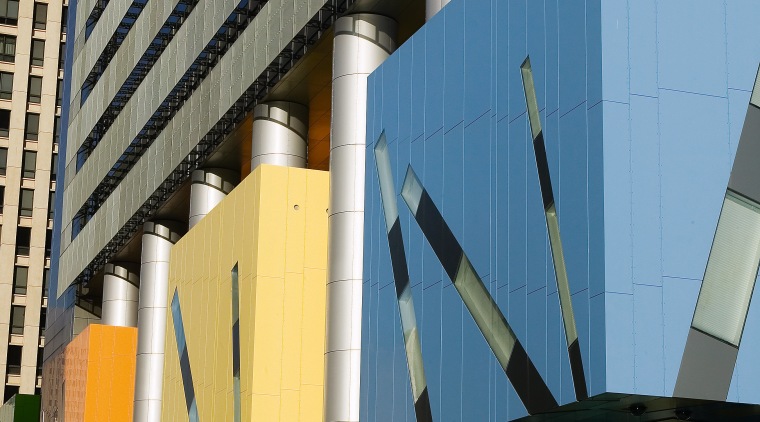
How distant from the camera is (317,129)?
45.8 m

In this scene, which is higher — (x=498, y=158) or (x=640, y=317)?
(x=498, y=158)

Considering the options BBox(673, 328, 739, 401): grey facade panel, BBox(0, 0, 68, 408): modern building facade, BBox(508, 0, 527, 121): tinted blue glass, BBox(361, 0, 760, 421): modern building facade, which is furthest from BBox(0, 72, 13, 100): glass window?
BBox(673, 328, 739, 401): grey facade panel

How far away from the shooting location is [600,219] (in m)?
23.1

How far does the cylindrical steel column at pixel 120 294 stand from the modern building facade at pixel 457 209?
444 inches

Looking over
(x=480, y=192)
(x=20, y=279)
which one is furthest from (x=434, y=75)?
(x=20, y=279)

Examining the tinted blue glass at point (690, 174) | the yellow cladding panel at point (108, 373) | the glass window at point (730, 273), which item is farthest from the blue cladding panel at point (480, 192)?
the yellow cladding panel at point (108, 373)

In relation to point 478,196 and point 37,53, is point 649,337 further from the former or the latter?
point 37,53

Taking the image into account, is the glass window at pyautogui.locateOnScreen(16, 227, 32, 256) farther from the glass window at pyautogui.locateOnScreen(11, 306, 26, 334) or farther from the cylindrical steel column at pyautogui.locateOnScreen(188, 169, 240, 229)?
the cylindrical steel column at pyautogui.locateOnScreen(188, 169, 240, 229)

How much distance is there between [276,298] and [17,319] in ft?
266

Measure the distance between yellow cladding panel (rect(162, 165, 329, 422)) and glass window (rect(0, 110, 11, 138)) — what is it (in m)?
79.5

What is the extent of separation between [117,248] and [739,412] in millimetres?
39309

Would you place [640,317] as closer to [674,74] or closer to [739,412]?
[739,412]

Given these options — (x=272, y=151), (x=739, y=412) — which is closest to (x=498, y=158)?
(x=739, y=412)

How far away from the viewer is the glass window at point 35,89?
11794 centimetres
